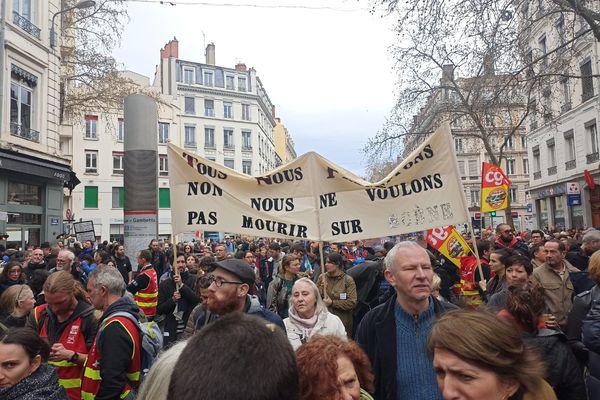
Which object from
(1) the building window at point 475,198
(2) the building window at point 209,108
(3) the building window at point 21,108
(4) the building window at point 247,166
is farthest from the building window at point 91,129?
(1) the building window at point 475,198

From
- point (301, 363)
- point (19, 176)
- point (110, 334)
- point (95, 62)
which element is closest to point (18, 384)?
point (110, 334)

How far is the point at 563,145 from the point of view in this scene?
2822 cm

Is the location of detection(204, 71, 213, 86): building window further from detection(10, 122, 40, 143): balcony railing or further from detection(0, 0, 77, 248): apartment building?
detection(10, 122, 40, 143): balcony railing

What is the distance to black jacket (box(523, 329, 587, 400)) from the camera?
2674mm

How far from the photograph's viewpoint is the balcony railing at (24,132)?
16.3m

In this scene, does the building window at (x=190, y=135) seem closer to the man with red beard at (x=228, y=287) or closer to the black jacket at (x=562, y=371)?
the man with red beard at (x=228, y=287)

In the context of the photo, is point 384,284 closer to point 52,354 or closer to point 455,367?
point 52,354

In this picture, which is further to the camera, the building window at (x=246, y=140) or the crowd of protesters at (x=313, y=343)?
the building window at (x=246, y=140)

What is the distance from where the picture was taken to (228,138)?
55.0m

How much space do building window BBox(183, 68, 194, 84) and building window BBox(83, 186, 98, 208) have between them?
57.9 feet

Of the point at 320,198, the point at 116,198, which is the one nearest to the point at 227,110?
the point at 116,198

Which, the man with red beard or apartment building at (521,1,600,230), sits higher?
apartment building at (521,1,600,230)

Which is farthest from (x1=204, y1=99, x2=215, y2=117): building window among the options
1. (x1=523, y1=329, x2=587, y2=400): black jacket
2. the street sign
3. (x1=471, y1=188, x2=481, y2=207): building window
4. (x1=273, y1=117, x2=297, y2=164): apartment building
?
(x1=523, y1=329, x2=587, y2=400): black jacket

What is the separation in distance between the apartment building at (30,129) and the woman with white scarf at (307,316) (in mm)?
13877
